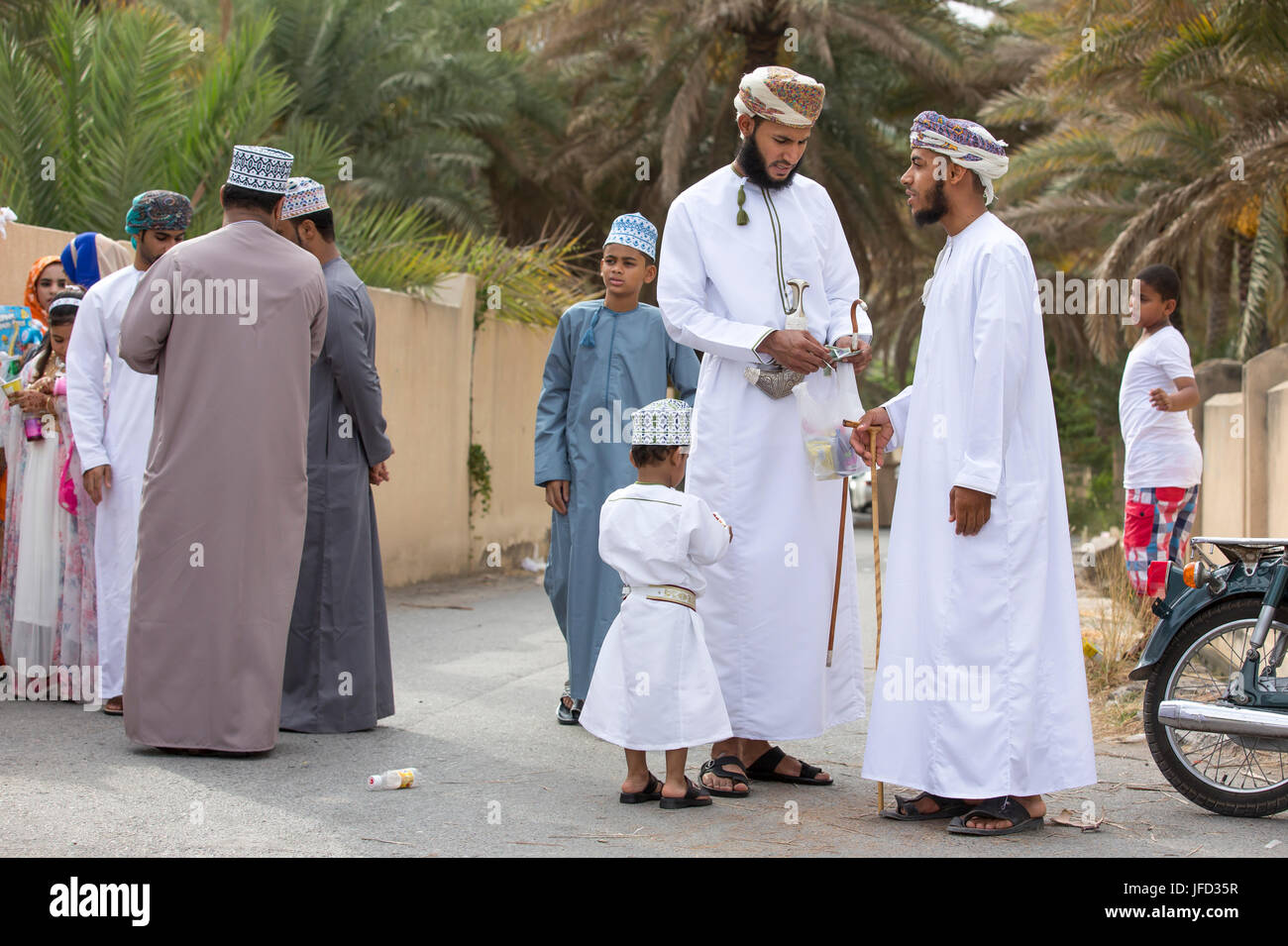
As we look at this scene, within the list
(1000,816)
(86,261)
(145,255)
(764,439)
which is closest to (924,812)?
(1000,816)

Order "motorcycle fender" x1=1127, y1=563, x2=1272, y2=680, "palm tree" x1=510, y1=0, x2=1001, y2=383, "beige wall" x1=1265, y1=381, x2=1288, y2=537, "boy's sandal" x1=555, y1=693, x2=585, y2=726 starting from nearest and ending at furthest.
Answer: "motorcycle fender" x1=1127, y1=563, x2=1272, y2=680 < "boy's sandal" x1=555, y1=693, x2=585, y2=726 < "beige wall" x1=1265, y1=381, x2=1288, y2=537 < "palm tree" x1=510, y1=0, x2=1001, y2=383

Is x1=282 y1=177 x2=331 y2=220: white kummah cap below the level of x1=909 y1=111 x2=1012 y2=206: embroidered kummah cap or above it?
above

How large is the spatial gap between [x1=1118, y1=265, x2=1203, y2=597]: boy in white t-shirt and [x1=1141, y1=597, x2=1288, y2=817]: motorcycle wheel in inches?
109

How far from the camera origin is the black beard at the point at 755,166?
566 centimetres

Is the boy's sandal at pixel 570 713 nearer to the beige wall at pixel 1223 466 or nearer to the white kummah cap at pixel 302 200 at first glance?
the white kummah cap at pixel 302 200

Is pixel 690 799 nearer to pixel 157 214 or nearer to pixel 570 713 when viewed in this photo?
pixel 570 713

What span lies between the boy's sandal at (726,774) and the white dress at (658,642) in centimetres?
30

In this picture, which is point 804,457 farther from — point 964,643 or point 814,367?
point 964,643

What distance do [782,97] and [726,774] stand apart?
2.50m

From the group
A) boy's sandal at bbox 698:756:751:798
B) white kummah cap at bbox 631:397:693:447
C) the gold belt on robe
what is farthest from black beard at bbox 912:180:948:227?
boy's sandal at bbox 698:756:751:798

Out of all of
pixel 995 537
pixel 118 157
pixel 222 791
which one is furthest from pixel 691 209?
pixel 118 157

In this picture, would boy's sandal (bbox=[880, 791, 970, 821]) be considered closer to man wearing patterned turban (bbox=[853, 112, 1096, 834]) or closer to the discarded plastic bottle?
man wearing patterned turban (bbox=[853, 112, 1096, 834])

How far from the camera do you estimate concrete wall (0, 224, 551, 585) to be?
12.3 meters

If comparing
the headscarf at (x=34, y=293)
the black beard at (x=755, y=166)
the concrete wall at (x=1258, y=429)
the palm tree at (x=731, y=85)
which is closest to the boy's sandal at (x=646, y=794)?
the black beard at (x=755, y=166)
